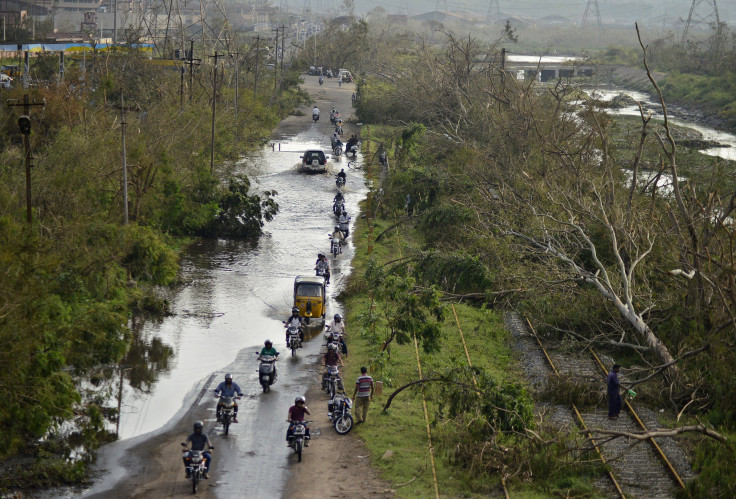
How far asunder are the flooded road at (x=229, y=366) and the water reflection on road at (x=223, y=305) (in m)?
0.03

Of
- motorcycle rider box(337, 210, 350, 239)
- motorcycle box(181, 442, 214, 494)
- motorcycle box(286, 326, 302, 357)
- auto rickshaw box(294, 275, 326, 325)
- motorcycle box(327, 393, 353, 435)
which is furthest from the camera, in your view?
motorcycle rider box(337, 210, 350, 239)

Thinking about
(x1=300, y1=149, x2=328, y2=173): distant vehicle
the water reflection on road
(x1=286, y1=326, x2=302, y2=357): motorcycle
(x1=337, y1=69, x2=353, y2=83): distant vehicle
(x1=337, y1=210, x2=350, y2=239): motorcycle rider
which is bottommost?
the water reflection on road

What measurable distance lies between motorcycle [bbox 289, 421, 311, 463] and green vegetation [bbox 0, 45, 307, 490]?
3.59 metres

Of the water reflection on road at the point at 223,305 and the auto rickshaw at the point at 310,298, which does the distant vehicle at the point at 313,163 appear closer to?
the water reflection on road at the point at 223,305

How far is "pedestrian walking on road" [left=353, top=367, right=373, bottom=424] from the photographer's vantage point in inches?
720

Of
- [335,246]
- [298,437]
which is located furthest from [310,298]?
[298,437]

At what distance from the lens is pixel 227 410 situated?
17.9 meters

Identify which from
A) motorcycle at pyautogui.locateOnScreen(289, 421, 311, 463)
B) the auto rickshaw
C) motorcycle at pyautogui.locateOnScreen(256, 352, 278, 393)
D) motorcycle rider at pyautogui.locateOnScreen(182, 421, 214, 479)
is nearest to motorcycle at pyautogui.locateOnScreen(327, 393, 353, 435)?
motorcycle at pyautogui.locateOnScreen(289, 421, 311, 463)

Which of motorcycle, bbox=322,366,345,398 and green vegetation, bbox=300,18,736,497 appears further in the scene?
motorcycle, bbox=322,366,345,398

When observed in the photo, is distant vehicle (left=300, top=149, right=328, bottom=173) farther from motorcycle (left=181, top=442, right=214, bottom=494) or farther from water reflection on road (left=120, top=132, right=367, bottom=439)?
motorcycle (left=181, top=442, right=214, bottom=494)

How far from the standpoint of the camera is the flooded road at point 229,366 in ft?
52.5

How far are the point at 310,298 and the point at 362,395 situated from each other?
26.6 feet

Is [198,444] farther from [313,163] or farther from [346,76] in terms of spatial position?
[346,76]

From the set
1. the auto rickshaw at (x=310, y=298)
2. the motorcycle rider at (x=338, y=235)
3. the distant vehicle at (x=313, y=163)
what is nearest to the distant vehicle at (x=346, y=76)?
the distant vehicle at (x=313, y=163)
